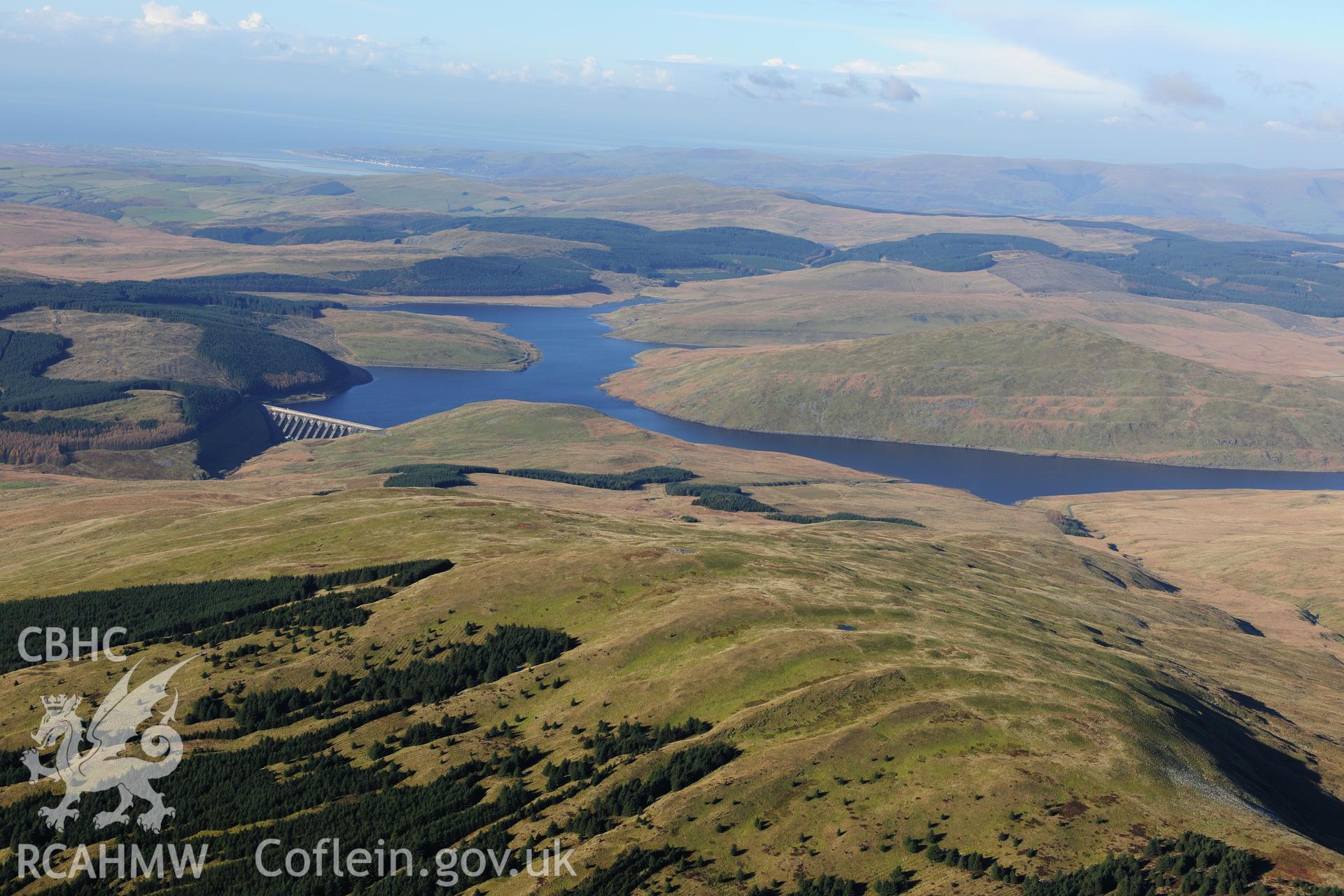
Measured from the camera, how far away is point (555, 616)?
14100cm

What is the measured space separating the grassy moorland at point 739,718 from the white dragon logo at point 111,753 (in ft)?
7.49

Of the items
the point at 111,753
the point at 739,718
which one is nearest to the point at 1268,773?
the point at 739,718

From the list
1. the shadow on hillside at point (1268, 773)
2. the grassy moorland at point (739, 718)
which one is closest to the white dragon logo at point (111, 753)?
the grassy moorland at point (739, 718)

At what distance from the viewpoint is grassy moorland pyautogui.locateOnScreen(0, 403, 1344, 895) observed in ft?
306

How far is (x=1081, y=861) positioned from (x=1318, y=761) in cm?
6343

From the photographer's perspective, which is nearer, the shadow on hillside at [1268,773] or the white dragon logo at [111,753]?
the white dragon logo at [111,753]

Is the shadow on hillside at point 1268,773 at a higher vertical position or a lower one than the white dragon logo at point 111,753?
higher

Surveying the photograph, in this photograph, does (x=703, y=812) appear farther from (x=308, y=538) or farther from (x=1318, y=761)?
(x=308, y=538)

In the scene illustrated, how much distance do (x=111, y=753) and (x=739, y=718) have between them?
210 ft

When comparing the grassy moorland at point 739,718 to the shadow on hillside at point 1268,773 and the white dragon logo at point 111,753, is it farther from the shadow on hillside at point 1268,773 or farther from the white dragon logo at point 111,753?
the white dragon logo at point 111,753

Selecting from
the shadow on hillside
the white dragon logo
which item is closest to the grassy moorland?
the shadow on hillside

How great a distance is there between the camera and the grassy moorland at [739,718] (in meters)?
93.3

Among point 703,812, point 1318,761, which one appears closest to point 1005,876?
point 703,812

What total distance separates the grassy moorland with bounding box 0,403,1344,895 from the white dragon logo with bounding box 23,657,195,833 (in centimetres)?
228
